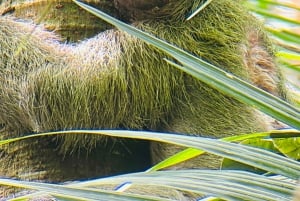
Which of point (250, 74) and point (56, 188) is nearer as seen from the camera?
point (56, 188)

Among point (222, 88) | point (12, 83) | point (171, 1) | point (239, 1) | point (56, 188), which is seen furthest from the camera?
point (239, 1)

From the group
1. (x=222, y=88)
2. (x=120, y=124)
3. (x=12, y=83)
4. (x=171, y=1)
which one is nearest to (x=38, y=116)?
(x=12, y=83)

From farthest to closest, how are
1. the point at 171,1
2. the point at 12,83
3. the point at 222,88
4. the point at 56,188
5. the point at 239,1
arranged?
the point at 239,1 < the point at 12,83 < the point at 171,1 < the point at 222,88 < the point at 56,188

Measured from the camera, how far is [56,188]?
1008 millimetres

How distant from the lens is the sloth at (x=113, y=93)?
8.10 feet

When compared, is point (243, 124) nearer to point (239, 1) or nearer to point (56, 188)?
point (239, 1)

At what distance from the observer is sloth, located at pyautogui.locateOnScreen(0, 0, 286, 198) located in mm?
2469

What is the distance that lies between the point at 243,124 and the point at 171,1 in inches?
22.2

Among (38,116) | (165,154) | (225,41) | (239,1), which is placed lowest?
(165,154)

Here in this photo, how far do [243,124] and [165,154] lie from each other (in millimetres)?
327

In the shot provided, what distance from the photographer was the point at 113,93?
8.04 feet

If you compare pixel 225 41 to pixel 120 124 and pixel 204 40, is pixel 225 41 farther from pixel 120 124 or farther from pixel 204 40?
pixel 120 124

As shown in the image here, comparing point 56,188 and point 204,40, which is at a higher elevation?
point 204,40

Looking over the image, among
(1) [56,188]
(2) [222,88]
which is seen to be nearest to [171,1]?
(2) [222,88]
